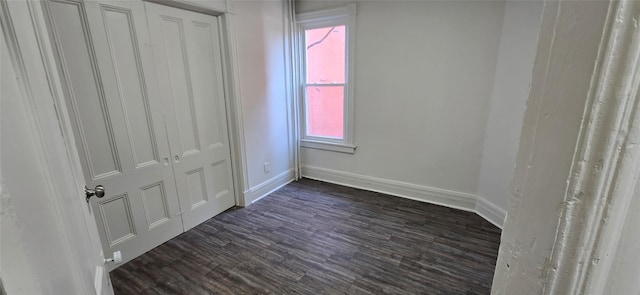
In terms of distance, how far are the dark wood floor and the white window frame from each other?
86cm

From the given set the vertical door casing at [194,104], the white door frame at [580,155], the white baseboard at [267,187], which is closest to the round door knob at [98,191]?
the white door frame at [580,155]

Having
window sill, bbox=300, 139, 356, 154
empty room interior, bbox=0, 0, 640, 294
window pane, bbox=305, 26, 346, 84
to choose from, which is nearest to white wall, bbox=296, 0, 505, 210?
empty room interior, bbox=0, 0, 640, 294

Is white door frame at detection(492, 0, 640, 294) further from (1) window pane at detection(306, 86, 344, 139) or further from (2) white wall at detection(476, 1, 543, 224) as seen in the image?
(1) window pane at detection(306, 86, 344, 139)

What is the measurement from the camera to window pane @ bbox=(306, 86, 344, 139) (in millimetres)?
3287

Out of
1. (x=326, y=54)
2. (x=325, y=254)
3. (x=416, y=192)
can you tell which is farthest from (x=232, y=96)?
(x=416, y=192)

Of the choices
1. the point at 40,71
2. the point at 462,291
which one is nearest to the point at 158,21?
the point at 40,71

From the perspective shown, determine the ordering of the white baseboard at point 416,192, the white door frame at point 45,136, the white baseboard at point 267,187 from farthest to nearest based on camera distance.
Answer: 1. the white baseboard at point 267,187
2. the white baseboard at point 416,192
3. the white door frame at point 45,136

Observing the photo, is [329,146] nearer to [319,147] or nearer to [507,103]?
[319,147]

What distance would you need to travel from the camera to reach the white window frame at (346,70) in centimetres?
295

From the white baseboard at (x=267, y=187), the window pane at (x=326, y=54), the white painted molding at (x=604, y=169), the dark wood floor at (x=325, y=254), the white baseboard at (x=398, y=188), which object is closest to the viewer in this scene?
the white painted molding at (x=604, y=169)

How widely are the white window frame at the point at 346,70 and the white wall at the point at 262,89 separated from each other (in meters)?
0.27

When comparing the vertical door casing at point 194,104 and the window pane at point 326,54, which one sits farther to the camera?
the window pane at point 326,54

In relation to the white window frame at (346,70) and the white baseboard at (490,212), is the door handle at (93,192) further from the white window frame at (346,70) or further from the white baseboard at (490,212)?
the white baseboard at (490,212)

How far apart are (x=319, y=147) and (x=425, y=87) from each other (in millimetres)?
1498
